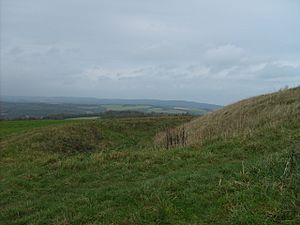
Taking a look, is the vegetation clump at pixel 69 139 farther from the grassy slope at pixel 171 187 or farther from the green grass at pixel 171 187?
the green grass at pixel 171 187

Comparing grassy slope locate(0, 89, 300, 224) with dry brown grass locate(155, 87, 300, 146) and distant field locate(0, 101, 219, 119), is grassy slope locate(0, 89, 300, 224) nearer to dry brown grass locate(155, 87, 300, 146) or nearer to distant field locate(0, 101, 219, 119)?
dry brown grass locate(155, 87, 300, 146)

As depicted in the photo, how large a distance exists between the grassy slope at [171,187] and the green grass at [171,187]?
0.6 inches

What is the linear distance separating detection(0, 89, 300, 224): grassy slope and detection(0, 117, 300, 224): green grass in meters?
0.01

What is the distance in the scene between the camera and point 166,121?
38281 mm

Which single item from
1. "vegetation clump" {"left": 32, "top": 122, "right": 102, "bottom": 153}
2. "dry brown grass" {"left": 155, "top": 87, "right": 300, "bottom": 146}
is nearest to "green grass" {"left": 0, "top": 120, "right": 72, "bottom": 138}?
"vegetation clump" {"left": 32, "top": 122, "right": 102, "bottom": 153}

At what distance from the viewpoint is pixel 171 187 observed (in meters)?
7.86

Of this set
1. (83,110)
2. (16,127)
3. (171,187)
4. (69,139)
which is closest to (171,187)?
(171,187)

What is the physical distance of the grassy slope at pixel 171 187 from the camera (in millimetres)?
6520

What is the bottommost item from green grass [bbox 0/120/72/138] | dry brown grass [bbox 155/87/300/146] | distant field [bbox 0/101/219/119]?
distant field [bbox 0/101/219/119]

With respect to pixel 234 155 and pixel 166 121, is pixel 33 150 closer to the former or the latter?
pixel 234 155

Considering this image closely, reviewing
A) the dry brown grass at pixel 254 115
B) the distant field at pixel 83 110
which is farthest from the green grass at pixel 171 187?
the distant field at pixel 83 110

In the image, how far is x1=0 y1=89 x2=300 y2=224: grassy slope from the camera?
6.52 meters

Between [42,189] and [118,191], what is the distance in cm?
280

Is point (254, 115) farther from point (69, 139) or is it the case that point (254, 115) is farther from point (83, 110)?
point (83, 110)
